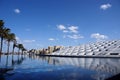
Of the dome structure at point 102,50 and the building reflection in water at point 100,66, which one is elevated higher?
the dome structure at point 102,50

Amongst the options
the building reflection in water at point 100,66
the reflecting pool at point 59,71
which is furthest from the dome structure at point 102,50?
the reflecting pool at point 59,71

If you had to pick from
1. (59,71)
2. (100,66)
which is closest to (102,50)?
(100,66)

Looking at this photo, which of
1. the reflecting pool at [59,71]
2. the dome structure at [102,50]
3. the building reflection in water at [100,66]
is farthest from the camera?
the dome structure at [102,50]

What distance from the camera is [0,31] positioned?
154 feet

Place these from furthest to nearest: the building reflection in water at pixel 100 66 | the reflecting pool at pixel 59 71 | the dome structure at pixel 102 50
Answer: the dome structure at pixel 102 50
the building reflection in water at pixel 100 66
the reflecting pool at pixel 59 71

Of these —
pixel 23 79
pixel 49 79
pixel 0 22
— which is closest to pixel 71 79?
pixel 49 79

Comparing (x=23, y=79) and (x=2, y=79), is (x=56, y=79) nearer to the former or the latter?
(x=23, y=79)

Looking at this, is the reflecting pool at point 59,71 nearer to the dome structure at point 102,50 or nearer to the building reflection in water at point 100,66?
the building reflection in water at point 100,66

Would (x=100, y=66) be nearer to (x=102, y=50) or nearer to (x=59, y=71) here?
(x=59, y=71)

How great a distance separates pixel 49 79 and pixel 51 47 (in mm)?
110923

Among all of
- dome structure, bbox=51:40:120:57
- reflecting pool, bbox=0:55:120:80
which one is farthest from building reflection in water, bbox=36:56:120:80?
dome structure, bbox=51:40:120:57

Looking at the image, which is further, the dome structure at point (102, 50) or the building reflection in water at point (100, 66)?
the dome structure at point (102, 50)

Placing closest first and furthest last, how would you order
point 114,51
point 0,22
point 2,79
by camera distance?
point 2,79 < point 114,51 < point 0,22

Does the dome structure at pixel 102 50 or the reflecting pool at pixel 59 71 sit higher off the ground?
the dome structure at pixel 102 50
